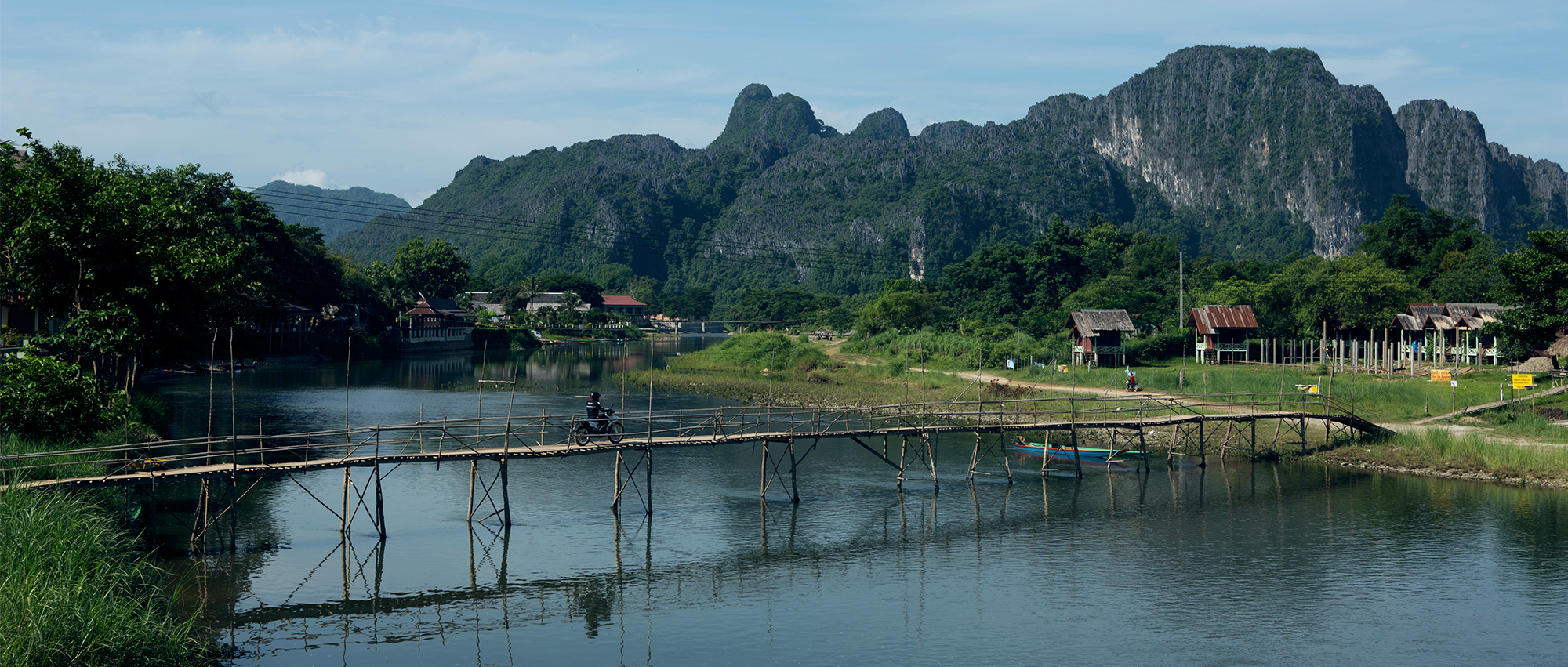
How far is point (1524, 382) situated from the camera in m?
45.3

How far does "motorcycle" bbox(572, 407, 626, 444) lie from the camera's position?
33969 millimetres

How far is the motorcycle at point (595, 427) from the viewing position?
33969 mm

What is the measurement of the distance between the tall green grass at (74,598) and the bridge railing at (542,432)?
309cm

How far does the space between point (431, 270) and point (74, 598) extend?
127883 millimetres

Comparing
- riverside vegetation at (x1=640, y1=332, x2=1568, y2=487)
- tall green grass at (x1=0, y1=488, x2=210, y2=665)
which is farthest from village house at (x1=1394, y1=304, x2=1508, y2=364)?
tall green grass at (x1=0, y1=488, x2=210, y2=665)

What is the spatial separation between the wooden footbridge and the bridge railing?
104mm

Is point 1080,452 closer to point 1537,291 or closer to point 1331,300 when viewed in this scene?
point 1537,291

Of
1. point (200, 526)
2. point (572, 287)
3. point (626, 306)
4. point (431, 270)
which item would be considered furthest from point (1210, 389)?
point (626, 306)

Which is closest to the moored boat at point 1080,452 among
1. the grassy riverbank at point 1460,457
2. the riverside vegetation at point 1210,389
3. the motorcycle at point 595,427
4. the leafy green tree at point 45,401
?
the riverside vegetation at point 1210,389

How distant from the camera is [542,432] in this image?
32562 millimetres

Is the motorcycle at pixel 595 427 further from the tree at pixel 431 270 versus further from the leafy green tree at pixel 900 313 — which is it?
the tree at pixel 431 270

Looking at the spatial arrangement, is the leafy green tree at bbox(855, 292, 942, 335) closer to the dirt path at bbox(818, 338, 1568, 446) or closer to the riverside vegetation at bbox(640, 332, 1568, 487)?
the riverside vegetation at bbox(640, 332, 1568, 487)

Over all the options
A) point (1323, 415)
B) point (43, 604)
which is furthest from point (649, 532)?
point (1323, 415)

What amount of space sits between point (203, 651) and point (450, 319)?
4367 inches
